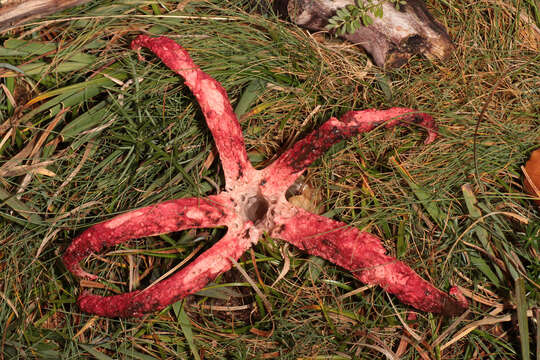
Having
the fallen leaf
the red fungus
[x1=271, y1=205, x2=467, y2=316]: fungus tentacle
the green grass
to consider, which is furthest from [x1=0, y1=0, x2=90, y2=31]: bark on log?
the fallen leaf

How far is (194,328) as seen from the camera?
254 cm

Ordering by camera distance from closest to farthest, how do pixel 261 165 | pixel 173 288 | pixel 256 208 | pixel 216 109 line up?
pixel 173 288, pixel 216 109, pixel 256 208, pixel 261 165

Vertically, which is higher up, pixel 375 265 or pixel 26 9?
pixel 26 9

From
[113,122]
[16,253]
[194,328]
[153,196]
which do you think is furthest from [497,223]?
[16,253]

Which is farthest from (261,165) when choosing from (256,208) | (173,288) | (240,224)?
(173,288)

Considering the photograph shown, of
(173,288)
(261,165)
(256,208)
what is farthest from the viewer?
(261,165)

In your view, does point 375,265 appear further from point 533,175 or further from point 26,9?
point 26,9

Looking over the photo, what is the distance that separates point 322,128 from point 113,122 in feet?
4.19

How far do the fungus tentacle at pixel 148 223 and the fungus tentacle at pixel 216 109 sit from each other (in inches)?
7.7

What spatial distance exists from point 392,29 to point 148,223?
6.15 feet

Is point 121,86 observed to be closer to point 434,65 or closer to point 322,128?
point 322,128

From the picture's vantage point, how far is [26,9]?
2.58 meters

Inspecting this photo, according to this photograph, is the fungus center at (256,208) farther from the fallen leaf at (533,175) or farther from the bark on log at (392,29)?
the fallen leaf at (533,175)

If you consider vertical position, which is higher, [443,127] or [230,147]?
[230,147]
